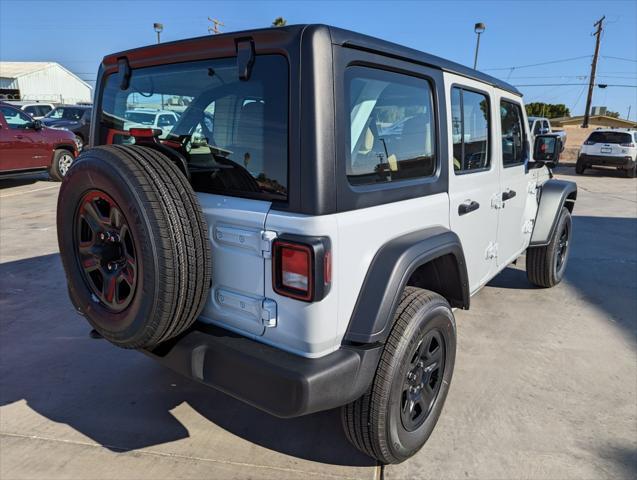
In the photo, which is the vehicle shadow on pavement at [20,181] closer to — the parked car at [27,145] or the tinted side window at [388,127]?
the parked car at [27,145]

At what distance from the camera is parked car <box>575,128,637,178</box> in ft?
50.3

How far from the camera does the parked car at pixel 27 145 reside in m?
9.55

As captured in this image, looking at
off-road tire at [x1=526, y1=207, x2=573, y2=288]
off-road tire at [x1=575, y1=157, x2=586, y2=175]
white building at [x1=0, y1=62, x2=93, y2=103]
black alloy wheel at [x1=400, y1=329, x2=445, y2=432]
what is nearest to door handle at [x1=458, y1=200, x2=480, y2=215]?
black alloy wheel at [x1=400, y1=329, x2=445, y2=432]

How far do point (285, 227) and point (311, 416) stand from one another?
4.71 ft

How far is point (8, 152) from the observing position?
955cm

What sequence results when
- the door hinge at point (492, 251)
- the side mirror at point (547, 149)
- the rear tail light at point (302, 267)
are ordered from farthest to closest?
the side mirror at point (547, 149) < the door hinge at point (492, 251) < the rear tail light at point (302, 267)

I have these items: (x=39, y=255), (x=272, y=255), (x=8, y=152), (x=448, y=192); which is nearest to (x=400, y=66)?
(x=448, y=192)

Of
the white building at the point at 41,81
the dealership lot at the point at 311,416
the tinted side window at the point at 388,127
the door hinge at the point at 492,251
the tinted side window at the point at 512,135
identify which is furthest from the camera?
the white building at the point at 41,81

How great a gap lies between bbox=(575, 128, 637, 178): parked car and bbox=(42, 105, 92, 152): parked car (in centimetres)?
1632

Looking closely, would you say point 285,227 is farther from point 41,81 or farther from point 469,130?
point 41,81

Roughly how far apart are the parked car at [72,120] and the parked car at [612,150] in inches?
643

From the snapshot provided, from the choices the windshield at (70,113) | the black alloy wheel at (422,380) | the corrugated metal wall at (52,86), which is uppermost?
the corrugated metal wall at (52,86)

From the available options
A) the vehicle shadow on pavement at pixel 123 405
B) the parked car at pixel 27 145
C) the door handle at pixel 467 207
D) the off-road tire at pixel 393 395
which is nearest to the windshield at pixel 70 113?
the parked car at pixel 27 145

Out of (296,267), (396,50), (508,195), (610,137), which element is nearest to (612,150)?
(610,137)
